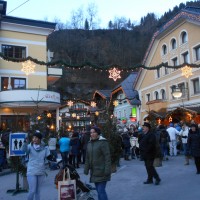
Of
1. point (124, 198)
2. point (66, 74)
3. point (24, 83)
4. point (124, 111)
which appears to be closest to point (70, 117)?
point (124, 111)

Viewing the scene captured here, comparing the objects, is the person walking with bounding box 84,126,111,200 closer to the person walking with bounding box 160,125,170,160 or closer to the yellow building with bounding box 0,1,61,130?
the person walking with bounding box 160,125,170,160

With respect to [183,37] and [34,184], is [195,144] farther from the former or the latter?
[183,37]

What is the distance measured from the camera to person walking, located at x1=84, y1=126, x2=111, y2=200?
5.98 m

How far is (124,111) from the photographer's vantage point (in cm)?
4291

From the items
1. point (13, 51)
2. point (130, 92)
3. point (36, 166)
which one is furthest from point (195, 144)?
point (130, 92)

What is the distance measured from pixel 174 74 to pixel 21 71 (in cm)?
1517

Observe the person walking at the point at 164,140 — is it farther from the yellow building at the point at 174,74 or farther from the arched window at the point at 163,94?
the arched window at the point at 163,94

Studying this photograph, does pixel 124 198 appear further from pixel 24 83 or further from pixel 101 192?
pixel 24 83

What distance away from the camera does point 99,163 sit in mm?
6066

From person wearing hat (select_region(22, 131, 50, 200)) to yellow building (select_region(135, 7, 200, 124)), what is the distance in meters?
17.0

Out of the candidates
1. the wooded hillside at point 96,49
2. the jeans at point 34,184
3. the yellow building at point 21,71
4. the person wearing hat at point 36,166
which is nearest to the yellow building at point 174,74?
the yellow building at point 21,71

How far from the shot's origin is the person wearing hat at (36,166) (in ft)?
21.9

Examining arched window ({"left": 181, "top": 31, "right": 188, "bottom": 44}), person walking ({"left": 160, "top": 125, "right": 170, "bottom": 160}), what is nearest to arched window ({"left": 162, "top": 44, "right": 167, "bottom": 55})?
arched window ({"left": 181, "top": 31, "right": 188, "bottom": 44})

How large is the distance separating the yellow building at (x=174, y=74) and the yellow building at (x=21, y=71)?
10.5 m
